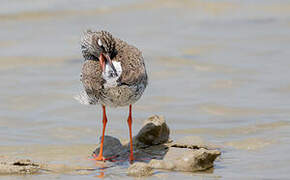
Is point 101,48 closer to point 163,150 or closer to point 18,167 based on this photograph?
point 163,150

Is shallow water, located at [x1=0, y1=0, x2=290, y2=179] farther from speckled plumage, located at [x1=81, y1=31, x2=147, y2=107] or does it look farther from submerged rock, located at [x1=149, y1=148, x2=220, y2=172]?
speckled plumage, located at [x1=81, y1=31, x2=147, y2=107]

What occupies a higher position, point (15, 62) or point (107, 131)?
point (15, 62)

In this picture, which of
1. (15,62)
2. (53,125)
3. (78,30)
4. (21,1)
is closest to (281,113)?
(53,125)

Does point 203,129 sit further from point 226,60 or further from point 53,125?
point 226,60

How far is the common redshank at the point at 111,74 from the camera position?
8.09 metres

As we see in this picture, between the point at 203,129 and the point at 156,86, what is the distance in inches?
109

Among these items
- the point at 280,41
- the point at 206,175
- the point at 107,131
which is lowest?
the point at 206,175

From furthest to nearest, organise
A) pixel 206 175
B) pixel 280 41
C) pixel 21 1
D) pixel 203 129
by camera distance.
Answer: pixel 21 1
pixel 280 41
pixel 203 129
pixel 206 175

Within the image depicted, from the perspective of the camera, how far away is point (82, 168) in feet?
26.3

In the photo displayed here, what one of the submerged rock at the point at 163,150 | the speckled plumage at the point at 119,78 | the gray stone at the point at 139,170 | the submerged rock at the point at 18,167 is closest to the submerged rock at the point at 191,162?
the submerged rock at the point at 163,150

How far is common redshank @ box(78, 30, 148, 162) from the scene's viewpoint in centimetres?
809

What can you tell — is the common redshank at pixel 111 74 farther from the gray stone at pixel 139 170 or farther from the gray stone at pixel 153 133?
the gray stone at pixel 139 170

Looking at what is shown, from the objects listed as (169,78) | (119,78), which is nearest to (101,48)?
(119,78)

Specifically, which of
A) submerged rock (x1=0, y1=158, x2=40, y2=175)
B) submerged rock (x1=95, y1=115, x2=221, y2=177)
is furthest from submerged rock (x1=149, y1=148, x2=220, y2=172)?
submerged rock (x1=0, y1=158, x2=40, y2=175)
